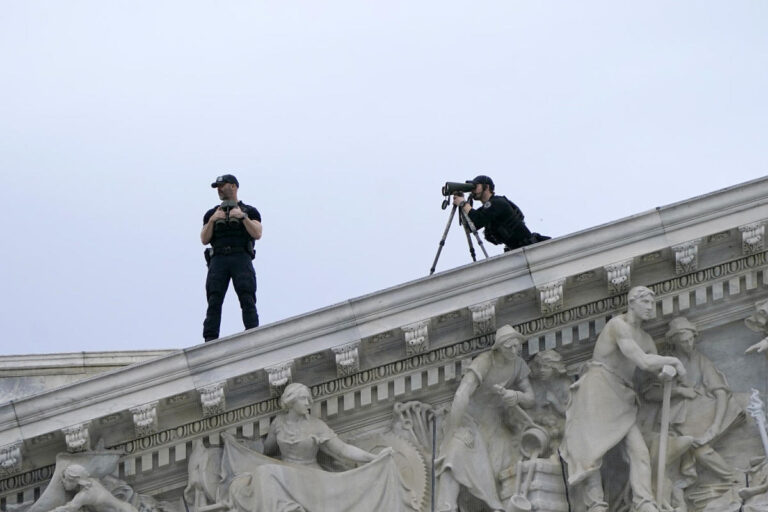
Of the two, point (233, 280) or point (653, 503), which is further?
point (233, 280)

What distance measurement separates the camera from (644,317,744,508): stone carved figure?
24.4 metres

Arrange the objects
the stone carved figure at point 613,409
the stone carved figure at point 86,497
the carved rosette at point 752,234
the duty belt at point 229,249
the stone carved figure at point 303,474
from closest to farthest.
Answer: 1. the stone carved figure at point 613,409
2. the stone carved figure at point 303,474
3. the stone carved figure at point 86,497
4. the carved rosette at point 752,234
5. the duty belt at point 229,249

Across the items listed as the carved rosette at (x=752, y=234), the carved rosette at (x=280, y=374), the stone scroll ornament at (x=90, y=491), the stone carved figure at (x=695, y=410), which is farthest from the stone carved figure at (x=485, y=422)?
the stone scroll ornament at (x=90, y=491)

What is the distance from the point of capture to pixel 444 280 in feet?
82.4

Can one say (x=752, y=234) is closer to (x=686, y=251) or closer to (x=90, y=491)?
(x=686, y=251)

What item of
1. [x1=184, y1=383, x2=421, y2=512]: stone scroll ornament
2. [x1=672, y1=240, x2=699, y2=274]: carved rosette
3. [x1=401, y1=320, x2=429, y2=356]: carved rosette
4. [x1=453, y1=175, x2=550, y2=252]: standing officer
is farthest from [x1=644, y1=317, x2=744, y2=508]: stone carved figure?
[x1=184, y1=383, x2=421, y2=512]: stone scroll ornament

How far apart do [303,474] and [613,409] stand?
259 cm

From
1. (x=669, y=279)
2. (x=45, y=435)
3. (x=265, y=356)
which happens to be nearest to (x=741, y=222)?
(x=669, y=279)

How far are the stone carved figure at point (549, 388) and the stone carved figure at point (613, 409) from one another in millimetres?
258

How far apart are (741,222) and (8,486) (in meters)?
6.52

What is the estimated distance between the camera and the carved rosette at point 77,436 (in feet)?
82.4

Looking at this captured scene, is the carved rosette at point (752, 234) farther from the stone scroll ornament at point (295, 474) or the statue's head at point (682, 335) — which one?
the stone scroll ornament at point (295, 474)

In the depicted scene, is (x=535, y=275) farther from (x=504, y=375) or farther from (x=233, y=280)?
(x=233, y=280)

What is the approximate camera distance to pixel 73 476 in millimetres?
24969
